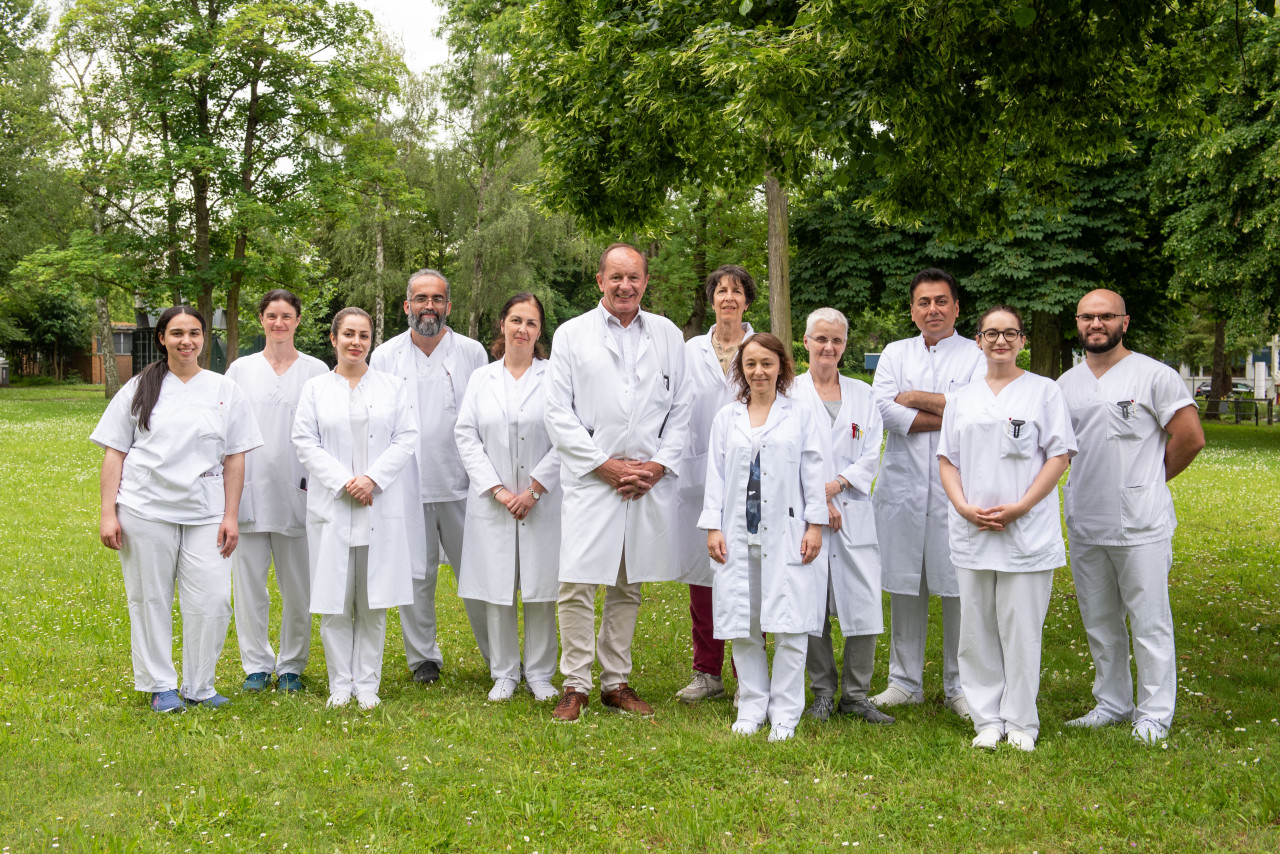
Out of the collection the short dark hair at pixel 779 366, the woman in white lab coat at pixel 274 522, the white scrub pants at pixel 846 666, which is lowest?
the white scrub pants at pixel 846 666

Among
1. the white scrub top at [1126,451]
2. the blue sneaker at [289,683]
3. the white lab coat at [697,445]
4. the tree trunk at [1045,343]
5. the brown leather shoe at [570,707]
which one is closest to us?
the white scrub top at [1126,451]

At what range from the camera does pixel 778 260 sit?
18922mm

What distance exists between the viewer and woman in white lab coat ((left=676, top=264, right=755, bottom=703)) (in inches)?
245

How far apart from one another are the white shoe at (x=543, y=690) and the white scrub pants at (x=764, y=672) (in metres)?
1.24

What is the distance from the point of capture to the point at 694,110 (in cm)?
756

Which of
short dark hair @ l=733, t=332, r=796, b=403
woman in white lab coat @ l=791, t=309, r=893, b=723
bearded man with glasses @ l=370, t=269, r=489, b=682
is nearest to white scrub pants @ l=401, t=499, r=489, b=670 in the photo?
bearded man with glasses @ l=370, t=269, r=489, b=682

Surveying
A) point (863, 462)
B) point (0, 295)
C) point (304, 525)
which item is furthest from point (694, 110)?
point (0, 295)

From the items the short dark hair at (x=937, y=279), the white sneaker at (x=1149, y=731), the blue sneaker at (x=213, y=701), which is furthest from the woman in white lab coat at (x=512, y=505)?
the white sneaker at (x=1149, y=731)

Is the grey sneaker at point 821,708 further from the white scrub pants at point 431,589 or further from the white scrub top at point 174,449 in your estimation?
the white scrub top at point 174,449

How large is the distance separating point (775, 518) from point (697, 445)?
1.04 m

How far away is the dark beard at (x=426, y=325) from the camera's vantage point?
6.78 meters

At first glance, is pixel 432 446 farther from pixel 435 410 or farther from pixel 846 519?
pixel 846 519

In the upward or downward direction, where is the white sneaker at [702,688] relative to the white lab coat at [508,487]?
downward

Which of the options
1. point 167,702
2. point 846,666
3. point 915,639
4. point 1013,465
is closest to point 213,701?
point 167,702
